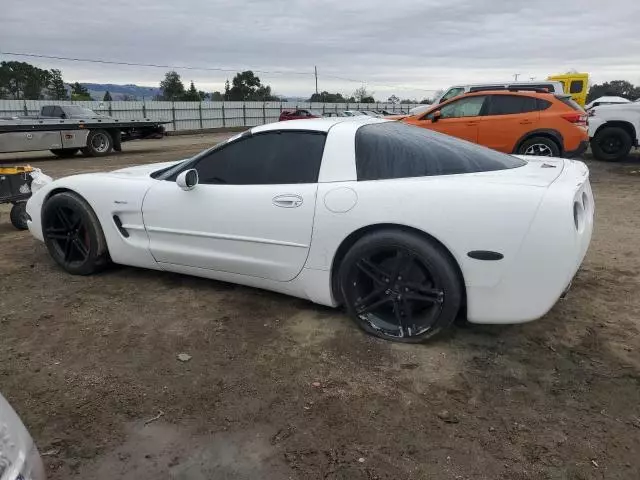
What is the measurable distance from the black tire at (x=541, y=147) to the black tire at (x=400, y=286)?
7353mm

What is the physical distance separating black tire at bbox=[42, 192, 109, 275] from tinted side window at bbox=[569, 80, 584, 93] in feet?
71.2

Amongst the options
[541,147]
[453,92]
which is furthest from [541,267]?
[453,92]

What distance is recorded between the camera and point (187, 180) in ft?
11.6

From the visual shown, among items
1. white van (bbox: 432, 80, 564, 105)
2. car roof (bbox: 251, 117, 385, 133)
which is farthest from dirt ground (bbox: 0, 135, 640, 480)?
white van (bbox: 432, 80, 564, 105)

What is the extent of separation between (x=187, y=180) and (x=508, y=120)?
7654 millimetres

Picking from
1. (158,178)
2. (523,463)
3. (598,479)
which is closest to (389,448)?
(523,463)

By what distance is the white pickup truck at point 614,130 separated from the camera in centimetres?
1133

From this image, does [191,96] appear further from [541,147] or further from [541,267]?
[541,267]

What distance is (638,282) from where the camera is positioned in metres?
3.99

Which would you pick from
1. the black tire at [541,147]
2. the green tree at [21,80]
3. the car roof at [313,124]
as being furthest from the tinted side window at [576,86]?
the green tree at [21,80]

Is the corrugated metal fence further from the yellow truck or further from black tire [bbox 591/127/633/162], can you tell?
black tire [bbox 591/127/633/162]

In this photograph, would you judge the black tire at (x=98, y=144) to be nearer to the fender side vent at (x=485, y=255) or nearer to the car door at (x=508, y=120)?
the car door at (x=508, y=120)

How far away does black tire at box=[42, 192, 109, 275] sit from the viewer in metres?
4.11

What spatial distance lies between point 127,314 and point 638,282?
12.5 ft
